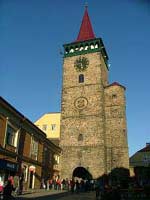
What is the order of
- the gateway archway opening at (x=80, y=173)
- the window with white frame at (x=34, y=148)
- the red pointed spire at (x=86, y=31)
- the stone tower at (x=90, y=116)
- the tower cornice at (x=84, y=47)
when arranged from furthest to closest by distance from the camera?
the red pointed spire at (x=86, y=31), the tower cornice at (x=84, y=47), the gateway archway opening at (x=80, y=173), the stone tower at (x=90, y=116), the window with white frame at (x=34, y=148)

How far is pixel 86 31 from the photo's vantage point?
172 feet

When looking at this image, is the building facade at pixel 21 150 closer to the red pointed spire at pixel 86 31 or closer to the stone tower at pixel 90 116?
the stone tower at pixel 90 116

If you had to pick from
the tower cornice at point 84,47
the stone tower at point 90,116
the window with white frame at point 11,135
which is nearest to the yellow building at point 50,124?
the stone tower at point 90,116

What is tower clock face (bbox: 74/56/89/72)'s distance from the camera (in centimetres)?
4672

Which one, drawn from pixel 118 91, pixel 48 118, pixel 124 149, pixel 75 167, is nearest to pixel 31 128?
pixel 75 167

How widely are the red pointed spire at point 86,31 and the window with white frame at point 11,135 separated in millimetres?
27609

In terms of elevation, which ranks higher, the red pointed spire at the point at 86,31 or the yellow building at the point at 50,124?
the red pointed spire at the point at 86,31

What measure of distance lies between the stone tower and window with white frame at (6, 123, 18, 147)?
15.8 meters

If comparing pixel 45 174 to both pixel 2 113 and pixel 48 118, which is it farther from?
pixel 48 118

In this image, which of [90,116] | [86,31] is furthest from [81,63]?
[90,116]

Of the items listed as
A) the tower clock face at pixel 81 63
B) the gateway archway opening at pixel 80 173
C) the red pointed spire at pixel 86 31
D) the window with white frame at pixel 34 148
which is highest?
the red pointed spire at pixel 86 31

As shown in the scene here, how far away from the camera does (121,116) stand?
4216 cm

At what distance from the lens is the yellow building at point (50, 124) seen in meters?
55.1

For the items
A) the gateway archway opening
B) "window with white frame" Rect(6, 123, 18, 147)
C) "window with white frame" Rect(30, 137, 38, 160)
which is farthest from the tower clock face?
"window with white frame" Rect(6, 123, 18, 147)
